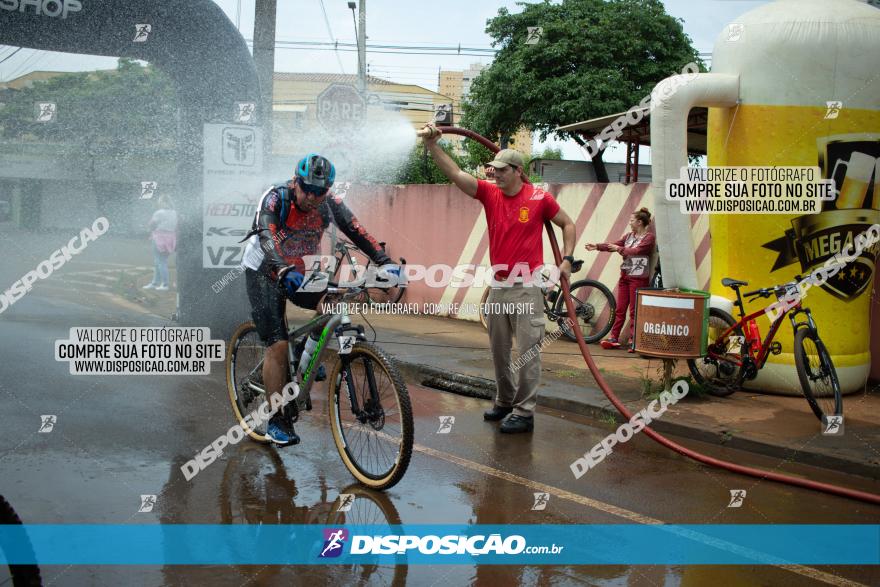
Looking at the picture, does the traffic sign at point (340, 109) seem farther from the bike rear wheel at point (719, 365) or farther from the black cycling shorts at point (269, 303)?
the black cycling shorts at point (269, 303)

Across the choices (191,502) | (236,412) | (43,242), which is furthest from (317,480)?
(43,242)

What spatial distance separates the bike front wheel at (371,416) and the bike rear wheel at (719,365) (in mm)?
3972

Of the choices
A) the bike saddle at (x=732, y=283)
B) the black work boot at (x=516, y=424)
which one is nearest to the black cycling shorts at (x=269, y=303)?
the black work boot at (x=516, y=424)

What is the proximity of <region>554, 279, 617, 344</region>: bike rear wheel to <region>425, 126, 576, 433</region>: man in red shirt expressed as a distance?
4591 mm

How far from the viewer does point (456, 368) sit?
963cm

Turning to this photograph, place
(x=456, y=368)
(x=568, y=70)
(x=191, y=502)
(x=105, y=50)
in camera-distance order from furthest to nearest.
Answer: (x=568, y=70) → (x=105, y=50) → (x=456, y=368) → (x=191, y=502)

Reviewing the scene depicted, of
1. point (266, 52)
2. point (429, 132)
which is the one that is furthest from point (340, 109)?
point (429, 132)

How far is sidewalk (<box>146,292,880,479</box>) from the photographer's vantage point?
6.61 metres

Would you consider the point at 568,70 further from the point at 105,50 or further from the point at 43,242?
the point at 105,50

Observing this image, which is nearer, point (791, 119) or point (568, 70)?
point (791, 119)

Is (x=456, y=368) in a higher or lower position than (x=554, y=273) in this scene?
lower

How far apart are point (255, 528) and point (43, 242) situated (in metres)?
26.2

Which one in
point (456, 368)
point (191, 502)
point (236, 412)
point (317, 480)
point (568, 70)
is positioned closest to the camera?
point (191, 502)

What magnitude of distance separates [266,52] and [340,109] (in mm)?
4910
